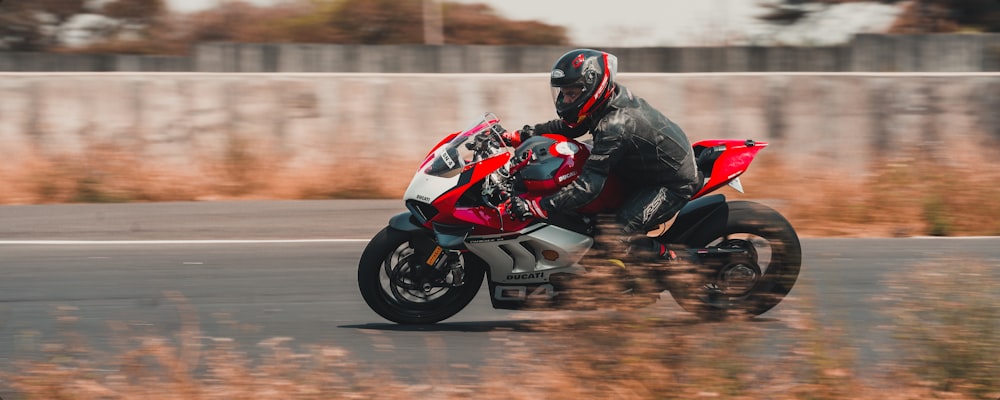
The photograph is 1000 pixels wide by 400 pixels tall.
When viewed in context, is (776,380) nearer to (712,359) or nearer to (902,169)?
(712,359)

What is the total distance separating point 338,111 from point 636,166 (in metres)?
6.98

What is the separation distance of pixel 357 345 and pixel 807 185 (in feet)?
22.4

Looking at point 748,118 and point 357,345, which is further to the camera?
point 748,118

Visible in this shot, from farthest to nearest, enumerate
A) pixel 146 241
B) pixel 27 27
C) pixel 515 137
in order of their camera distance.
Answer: pixel 27 27 < pixel 146 241 < pixel 515 137

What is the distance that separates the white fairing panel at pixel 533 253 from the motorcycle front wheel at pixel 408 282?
6.4 inches

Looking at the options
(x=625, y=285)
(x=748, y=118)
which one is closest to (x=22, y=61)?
(x=748, y=118)

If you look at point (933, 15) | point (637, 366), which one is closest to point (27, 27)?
point (933, 15)

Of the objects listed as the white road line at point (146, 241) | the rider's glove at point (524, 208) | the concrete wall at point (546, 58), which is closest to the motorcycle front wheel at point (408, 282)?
the rider's glove at point (524, 208)

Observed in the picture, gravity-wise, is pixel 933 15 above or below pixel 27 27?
below

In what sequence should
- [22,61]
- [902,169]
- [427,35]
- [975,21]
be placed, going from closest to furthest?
1. [902,169]
2. [22,61]
3. [975,21]
4. [427,35]

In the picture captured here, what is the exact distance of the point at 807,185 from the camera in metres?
12.0

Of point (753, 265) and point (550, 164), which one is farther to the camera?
point (753, 265)

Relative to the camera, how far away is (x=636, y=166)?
21.2 feet

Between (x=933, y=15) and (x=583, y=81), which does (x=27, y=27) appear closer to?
(x=933, y=15)
